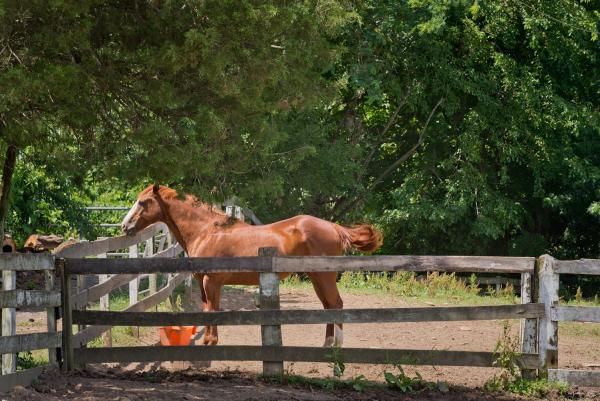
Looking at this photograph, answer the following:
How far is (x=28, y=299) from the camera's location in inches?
328

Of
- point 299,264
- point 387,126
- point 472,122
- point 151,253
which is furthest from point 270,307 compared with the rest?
point 387,126

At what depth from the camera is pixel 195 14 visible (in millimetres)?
7664

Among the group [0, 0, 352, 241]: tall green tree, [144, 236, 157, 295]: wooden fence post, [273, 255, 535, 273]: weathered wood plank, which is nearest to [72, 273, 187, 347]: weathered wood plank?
[144, 236, 157, 295]: wooden fence post

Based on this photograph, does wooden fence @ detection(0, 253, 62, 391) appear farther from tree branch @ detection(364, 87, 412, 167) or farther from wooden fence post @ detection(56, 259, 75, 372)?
tree branch @ detection(364, 87, 412, 167)

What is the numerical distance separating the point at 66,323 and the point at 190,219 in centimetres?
321

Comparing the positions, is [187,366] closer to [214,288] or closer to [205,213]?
[214,288]

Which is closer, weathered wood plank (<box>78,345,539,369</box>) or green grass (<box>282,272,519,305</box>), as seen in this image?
weathered wood plank (<box>78,345,539,369</box>)

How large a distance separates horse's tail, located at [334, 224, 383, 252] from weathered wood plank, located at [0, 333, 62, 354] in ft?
12.7

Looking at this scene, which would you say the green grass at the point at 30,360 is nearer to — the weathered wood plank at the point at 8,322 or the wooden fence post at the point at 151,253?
the weathered wood plank at the point at 8,322

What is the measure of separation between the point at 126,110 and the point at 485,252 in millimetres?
19301

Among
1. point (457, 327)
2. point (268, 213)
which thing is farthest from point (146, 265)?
point (268, 213)

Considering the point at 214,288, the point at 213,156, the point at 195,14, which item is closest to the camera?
Result: the point at 195,14

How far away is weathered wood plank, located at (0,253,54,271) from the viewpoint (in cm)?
789

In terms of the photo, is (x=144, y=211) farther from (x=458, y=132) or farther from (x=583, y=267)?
(x=458, y=132)
